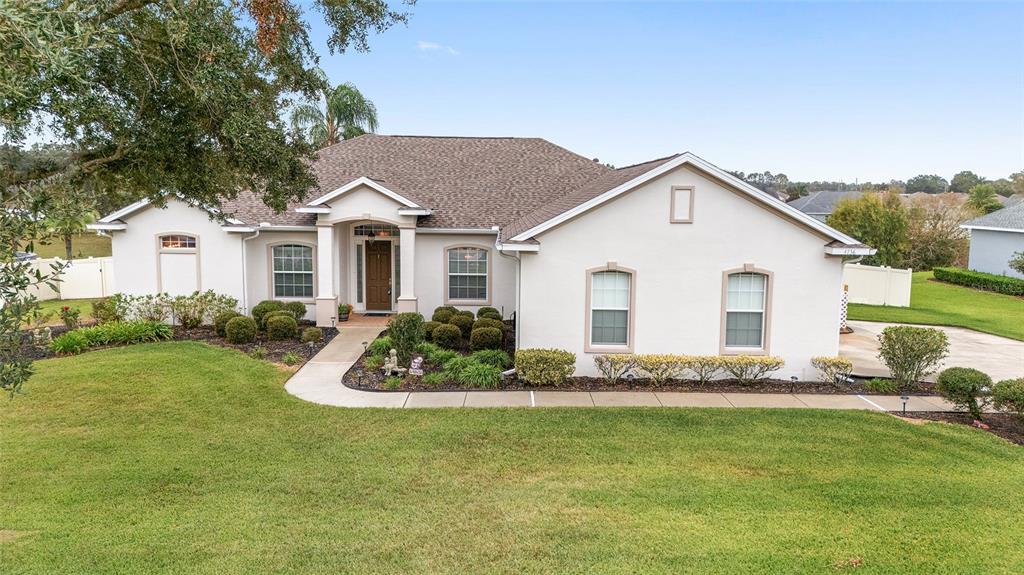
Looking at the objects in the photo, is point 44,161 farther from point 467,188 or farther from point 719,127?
point 719,127

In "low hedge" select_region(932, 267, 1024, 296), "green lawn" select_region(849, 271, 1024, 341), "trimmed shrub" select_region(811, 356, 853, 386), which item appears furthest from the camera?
"low hedge" select_region(932, 267, 1024, 296)

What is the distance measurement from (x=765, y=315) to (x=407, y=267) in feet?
33.7

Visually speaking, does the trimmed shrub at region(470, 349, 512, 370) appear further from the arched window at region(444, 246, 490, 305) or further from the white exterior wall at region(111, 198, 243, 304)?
the white exterior wall at region(111, 198, 243, 304)

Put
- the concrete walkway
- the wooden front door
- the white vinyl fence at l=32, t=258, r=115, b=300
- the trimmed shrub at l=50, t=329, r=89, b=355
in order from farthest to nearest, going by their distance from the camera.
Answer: the white vinyl fence at l=32, t=258, r=115, b=300 → the wooden front door → the trimmed shrub at l=50, t=329, r=89, b=355 → the concrete walkway

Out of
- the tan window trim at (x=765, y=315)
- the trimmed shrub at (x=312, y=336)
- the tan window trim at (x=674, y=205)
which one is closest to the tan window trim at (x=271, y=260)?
the trimmed shrub at (x=312, y=336)

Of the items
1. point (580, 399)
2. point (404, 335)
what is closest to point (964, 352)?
point (580, 399)

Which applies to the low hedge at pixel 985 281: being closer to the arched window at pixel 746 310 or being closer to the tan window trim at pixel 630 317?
the arched window at pixel 746 310

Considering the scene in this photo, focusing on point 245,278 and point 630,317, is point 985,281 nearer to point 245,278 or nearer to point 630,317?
point 630,317

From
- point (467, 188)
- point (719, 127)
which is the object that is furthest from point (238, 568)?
point (719, 127)

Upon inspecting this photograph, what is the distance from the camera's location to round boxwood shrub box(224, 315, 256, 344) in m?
15.9

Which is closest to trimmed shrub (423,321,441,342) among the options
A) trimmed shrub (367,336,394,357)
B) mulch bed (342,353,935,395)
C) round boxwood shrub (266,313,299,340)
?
trimmed shrub (367,336,394,357)

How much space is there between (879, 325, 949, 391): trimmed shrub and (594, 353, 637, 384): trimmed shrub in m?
5.58

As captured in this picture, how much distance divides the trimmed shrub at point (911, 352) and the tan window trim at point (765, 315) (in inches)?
98.0

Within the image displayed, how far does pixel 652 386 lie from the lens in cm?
1255
